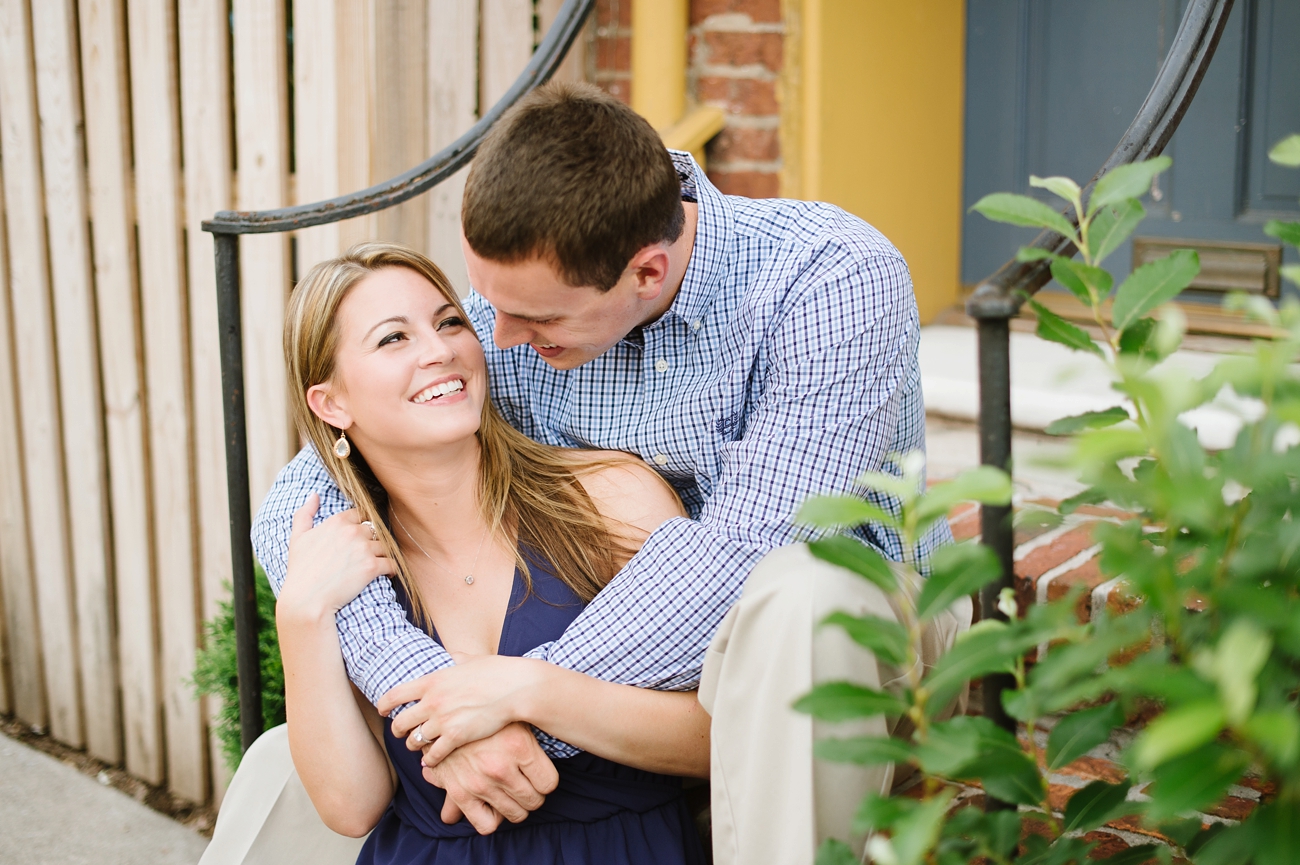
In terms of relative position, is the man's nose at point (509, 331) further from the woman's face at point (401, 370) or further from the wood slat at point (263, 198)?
the wood slat at point (263, 198)

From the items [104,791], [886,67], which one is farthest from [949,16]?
[104,791]

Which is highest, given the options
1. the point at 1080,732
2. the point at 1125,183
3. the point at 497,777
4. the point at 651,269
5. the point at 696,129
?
the point at 696,129

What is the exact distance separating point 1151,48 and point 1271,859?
8.86ft

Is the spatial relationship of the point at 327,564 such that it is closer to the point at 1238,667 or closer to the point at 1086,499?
the point at 1086,499

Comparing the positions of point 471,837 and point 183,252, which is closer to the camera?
point 471,837

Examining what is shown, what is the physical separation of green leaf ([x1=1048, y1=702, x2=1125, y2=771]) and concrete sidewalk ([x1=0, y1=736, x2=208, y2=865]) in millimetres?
2537

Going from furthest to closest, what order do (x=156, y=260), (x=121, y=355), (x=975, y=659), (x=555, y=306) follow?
(x=121, y=355) < (x=156, y=260) < (x=555, y=306) < (x=975, y=659)

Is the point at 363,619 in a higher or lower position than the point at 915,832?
lower

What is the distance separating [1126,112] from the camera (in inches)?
118

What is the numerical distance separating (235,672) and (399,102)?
1.32m

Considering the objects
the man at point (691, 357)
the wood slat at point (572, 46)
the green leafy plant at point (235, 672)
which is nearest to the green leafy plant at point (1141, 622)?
→ the man at point (691, 357)

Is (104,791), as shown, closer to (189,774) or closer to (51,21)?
(189,774)

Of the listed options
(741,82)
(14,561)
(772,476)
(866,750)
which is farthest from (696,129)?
(14,561)

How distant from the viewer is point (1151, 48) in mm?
2934
